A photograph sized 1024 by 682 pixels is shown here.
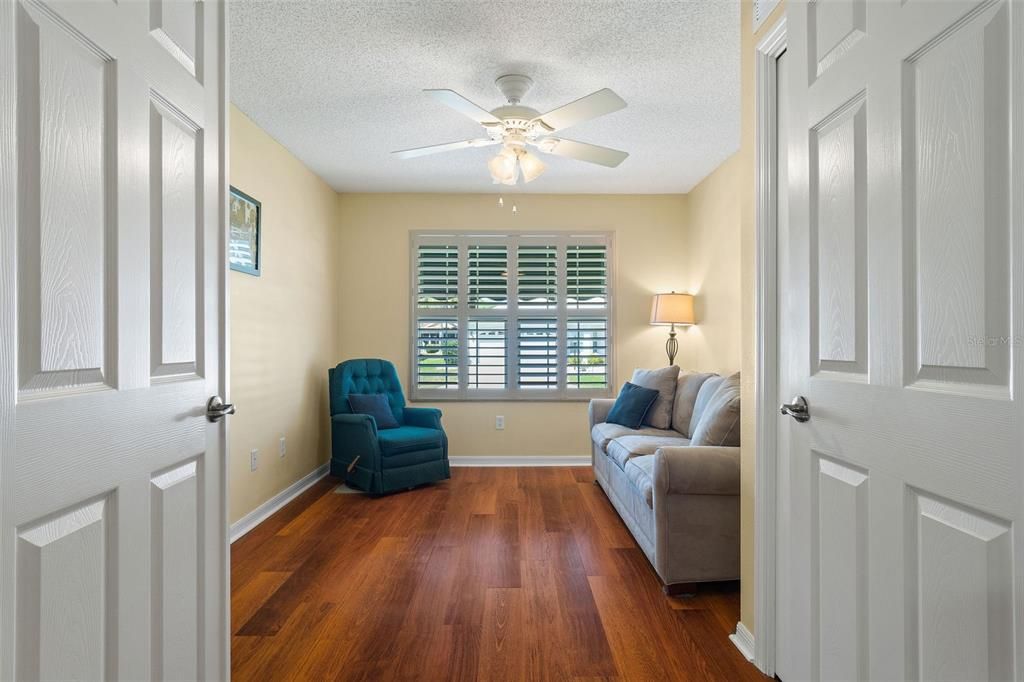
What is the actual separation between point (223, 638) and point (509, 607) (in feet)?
3.99

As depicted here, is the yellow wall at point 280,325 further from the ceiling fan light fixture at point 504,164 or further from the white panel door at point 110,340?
the white panel door at point 110,340

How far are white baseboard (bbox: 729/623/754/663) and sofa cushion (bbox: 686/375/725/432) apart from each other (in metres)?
1.53

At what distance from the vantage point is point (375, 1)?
2.31m

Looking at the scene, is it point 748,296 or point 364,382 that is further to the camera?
point 364,382

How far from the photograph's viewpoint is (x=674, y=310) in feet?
15.9

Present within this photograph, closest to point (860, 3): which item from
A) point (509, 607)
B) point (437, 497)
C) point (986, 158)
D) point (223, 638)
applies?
point (986, 158)

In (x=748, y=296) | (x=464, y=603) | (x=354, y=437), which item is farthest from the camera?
(x=354, y=437)

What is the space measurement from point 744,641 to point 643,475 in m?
0.94

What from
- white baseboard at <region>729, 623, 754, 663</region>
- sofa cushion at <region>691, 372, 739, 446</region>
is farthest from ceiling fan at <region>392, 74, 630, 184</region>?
white baseboard at <region>729, 623, 754, 663</region>

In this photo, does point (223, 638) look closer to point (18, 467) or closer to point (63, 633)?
point (63, 633)

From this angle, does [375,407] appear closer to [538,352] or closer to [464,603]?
[538,352]

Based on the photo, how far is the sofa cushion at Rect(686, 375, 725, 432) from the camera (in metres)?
3.51

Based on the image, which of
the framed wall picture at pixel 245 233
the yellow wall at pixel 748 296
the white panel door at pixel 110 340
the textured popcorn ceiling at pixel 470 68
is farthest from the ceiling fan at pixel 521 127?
the white panel door at pixel 110 340

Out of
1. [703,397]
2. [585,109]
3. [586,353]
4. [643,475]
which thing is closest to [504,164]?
[585,109]
